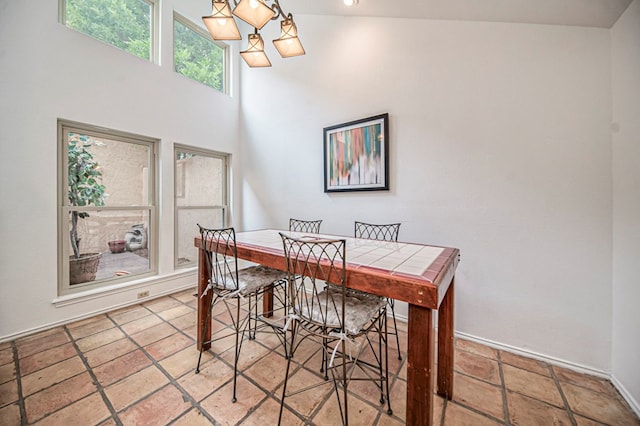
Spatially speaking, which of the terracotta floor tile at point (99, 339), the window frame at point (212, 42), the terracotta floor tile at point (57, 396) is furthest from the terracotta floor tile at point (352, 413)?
the window frame at point (212, 42)

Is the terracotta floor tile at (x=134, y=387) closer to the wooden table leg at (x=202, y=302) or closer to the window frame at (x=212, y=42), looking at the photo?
the wooden table leg at (x=202, y=302)

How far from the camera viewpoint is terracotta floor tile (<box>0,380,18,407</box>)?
1457mm

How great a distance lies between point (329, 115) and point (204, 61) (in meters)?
2.29

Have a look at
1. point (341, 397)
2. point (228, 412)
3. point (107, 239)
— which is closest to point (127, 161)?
point (107, 239)

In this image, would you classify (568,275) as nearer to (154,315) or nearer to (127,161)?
(154,315)

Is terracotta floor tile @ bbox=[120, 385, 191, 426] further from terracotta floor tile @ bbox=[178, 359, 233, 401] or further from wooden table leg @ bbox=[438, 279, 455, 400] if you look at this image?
wooden table leg @ bbox=[438, 279, 455, 400]

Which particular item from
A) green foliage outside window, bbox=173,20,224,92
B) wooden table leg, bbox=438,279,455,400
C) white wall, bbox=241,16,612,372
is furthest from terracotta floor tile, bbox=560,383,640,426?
green foliage outside window, bbox=173,20,224,92

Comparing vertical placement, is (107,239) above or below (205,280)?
above

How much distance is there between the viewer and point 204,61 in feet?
12.0

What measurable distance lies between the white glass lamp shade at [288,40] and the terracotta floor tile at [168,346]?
2.61m

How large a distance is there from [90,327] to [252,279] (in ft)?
6.08

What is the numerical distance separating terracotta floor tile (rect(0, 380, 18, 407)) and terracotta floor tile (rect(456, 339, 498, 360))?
3.13 m

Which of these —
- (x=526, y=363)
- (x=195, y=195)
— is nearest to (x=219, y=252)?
(x=195, y=195)

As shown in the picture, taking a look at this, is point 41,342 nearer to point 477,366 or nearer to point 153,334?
point 153,334
